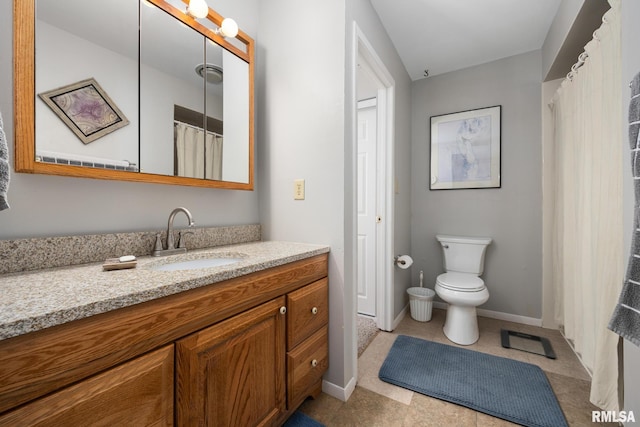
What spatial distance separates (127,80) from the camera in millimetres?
1069

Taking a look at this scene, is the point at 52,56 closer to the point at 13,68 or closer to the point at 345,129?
the point at 13,68

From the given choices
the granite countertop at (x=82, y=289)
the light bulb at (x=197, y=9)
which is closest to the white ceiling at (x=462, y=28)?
the light bulb at (x=197, y=9)

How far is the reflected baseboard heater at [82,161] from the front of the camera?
0.88m

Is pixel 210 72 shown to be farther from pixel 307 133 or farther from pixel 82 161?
pixel 82 161

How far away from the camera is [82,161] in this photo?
0.95 metres

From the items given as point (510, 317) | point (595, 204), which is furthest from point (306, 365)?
point (510, 317)

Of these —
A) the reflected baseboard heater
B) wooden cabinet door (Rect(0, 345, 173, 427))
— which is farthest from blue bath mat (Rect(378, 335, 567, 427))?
the reflected baseboard heater

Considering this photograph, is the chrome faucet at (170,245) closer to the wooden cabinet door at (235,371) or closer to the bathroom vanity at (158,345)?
the bathroom vanity at (158,345)

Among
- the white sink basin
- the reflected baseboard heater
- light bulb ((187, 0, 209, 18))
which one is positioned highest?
light bulb ((187, 0, 209, 18))

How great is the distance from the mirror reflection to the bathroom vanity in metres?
0.45

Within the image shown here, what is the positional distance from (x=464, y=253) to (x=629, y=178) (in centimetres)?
154

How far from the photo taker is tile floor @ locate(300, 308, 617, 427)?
1.28 metres

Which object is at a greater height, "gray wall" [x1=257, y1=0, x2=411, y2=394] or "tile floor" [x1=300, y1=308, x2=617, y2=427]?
"gray wall" [x1=257, y1=0, x2=411, y2=394]

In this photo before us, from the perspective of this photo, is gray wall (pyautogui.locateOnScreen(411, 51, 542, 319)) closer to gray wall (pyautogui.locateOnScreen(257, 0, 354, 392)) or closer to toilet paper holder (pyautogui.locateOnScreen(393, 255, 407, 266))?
toilet paper holder (pyautogui.locateOnScreen(393, 255, 407, 266))
